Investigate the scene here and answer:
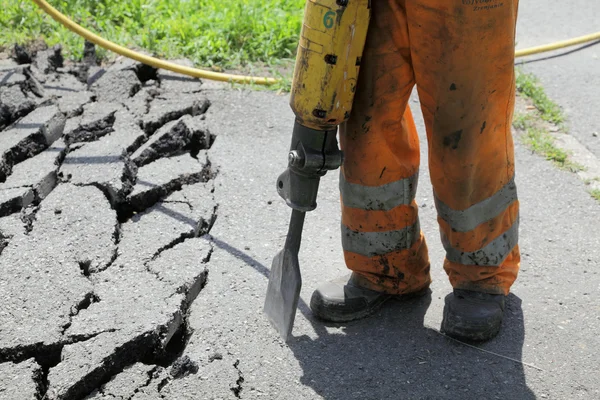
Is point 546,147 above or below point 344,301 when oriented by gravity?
above

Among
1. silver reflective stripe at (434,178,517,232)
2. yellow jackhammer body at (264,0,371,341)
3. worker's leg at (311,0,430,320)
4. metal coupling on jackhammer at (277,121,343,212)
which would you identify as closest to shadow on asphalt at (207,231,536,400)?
worker's leg at (311,0,430,320)

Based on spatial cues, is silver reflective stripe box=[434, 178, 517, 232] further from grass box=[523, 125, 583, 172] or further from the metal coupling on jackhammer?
grass box=[523, 125, 583, 172]

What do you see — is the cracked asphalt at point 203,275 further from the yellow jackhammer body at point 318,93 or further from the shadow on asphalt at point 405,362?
the yellow jackhammer body at point 318,93

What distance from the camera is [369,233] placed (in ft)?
9.18

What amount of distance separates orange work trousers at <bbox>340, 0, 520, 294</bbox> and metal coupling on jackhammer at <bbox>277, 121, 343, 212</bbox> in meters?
0.19

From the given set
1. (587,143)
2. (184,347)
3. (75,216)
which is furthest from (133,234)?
(587,143)

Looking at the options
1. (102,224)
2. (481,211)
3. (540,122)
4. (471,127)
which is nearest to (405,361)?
(481,211)

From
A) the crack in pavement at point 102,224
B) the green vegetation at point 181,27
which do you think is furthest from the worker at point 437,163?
the green vegetation at point 181,27

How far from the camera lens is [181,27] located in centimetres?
541

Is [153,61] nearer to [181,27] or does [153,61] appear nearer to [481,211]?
[181,27]

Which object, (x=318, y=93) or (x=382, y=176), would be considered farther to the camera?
(x=382, y=176)

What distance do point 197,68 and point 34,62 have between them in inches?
41.4

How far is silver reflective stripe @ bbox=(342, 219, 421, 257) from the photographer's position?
2803mm

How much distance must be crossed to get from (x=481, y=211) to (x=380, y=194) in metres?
0.36
